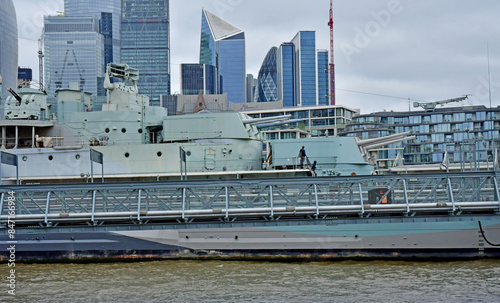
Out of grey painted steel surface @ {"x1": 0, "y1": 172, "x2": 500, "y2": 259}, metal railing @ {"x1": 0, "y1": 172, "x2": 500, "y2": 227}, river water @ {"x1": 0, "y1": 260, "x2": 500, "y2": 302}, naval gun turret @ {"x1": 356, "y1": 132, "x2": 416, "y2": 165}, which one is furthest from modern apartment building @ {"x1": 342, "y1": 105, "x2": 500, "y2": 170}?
river water @ {"x1": 0, "y1": 260, "x2": 500, "y2": 302}

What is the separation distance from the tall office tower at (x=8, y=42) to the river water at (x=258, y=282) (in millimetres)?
172598

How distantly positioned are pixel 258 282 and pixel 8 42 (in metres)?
189

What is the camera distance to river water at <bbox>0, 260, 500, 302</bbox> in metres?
15.8

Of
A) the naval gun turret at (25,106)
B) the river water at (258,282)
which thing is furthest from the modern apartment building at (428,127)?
the river water at (258,282)

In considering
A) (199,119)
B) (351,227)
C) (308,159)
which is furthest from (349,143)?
(351,227)

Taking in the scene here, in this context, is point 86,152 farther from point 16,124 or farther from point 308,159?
point 308,159

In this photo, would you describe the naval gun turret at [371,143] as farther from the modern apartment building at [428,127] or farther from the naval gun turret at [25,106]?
the modern apartment building at [428,127]

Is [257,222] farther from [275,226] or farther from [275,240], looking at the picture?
[275,240]

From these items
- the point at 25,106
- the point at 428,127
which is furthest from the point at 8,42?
the point at 25,106

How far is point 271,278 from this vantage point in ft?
59.6

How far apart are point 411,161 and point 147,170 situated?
65641 mm

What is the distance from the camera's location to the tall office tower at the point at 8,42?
18088 centimetres

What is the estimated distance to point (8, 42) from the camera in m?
187

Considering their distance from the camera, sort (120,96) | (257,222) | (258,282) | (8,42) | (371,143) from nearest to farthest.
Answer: (258,282) < (257,222) < (120,96) < (371,143) < (8,42)
